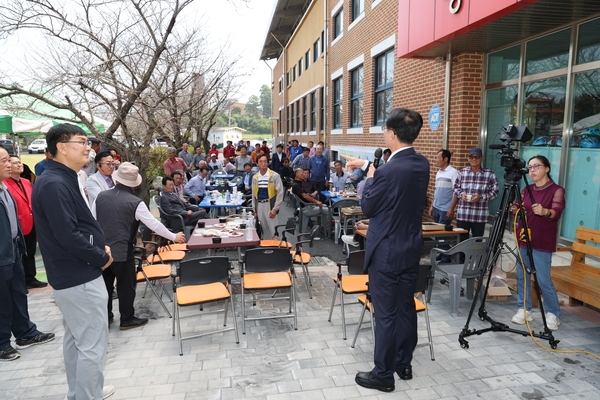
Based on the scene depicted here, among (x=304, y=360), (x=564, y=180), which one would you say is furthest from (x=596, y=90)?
(x=304, y=360)

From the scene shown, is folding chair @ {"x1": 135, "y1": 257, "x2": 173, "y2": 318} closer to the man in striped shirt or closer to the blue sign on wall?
the man in striped shirt

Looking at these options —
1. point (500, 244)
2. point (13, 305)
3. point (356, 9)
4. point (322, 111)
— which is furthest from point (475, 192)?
point (322, 111)

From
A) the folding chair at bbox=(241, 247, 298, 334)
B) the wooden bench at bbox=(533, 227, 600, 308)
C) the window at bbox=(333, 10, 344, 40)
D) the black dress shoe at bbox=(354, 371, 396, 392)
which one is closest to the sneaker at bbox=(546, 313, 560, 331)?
the wooden bench at bbox=(533, 227, 600, 308)

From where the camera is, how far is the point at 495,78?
6.80 m

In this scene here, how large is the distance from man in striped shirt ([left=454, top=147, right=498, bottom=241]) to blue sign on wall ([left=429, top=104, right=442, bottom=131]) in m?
1.68

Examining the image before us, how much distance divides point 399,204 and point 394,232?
0.75 feet

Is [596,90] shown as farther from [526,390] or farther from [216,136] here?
[216,136]

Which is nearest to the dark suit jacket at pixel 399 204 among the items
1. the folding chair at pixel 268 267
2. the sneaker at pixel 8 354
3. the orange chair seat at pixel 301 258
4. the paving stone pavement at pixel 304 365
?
the paving stone pavement at pixel 304 365

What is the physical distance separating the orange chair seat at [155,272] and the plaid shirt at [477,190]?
4.36 meters

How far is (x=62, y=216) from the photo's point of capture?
2.71 meters

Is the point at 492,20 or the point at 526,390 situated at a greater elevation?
the point at 492,20

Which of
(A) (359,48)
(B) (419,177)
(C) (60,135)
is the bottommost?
(B) (419,177)

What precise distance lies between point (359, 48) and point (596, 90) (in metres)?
8.04

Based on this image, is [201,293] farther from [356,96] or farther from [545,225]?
[356,96]
